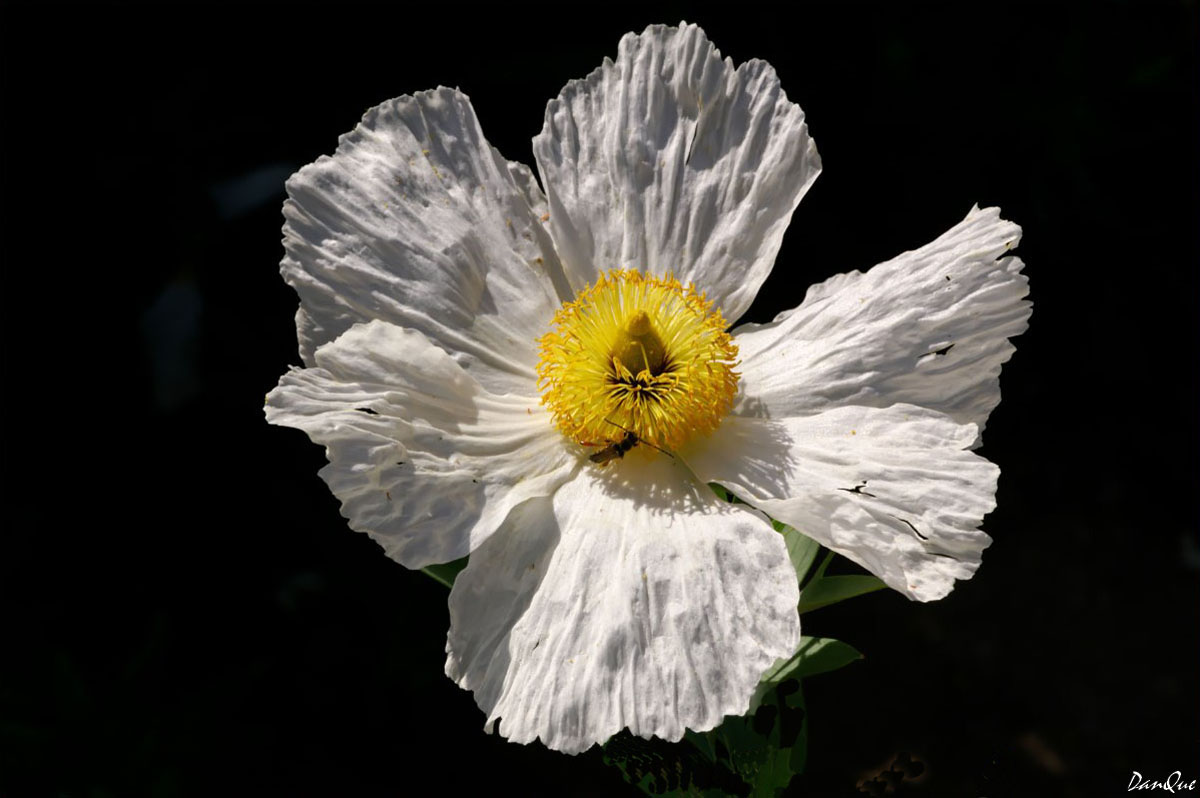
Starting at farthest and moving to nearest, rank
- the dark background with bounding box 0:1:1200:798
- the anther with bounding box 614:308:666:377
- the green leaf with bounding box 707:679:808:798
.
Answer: the dark background with bounding box 0:1:1200:798
the anther with bounding box 614:308:666:377
the green leaf with bounding box 707:679:808:798

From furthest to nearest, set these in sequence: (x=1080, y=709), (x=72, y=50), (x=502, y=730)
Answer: (x=1080, y=709) < (x=72, y=50) < (x=502, y=730)

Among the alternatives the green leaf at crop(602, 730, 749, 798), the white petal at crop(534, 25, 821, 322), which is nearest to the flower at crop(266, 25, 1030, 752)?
the white petal at crop(534, 25, 821, 322)

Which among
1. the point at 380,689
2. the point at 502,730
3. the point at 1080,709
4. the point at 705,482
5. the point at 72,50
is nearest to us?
the point at 502,730

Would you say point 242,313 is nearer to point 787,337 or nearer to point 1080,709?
point 787,337

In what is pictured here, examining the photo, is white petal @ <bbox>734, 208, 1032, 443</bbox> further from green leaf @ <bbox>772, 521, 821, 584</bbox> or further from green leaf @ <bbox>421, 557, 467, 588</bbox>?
green leaf @ <bbox>421, 557, 467, 588</bbox>

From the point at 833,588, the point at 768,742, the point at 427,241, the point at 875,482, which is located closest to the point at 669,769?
the point at 768,742

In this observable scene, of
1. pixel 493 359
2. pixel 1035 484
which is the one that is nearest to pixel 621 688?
pixel 493 359

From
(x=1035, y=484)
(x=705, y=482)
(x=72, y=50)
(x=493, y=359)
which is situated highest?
(x=72, y=50)
